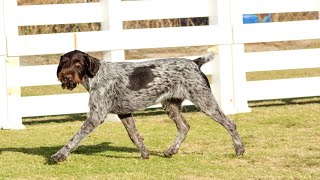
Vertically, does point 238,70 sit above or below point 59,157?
above

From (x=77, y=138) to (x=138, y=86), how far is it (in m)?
0.91

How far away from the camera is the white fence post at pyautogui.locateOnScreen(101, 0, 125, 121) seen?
13.2 metres

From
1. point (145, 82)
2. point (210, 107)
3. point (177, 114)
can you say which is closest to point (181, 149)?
point (177, 114)

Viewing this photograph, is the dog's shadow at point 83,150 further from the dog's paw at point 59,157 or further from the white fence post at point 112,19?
the white fence post at point 112,19

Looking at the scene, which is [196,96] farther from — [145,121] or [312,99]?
[312,99]

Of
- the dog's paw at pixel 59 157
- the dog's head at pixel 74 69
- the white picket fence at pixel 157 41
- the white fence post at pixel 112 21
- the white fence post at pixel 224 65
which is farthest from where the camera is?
the white fence post at pixel 224 65

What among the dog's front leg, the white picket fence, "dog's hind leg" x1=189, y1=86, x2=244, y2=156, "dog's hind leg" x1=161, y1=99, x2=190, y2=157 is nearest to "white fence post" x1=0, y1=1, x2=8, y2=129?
the white picket fence

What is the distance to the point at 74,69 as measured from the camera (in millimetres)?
9211

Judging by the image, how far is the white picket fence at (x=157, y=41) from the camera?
12969 mm

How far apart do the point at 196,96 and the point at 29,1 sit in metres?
12.6

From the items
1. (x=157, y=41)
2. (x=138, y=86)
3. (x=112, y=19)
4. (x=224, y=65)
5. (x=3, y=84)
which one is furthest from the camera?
(x=224, y=65)

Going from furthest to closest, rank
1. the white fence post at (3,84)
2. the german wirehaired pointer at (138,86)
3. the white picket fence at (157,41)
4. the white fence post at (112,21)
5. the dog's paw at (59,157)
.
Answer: the white fence post at (112,21) < the white picket fence at (157,41) < the white fence post at (3,84) < the german wirehaired pointer at (138,86) < the dog's paw at (59,157)

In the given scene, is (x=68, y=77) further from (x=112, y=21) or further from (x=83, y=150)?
(x=112, y=21)

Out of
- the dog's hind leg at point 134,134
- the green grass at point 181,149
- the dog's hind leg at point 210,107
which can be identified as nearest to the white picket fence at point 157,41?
the green grass at point 181,149
